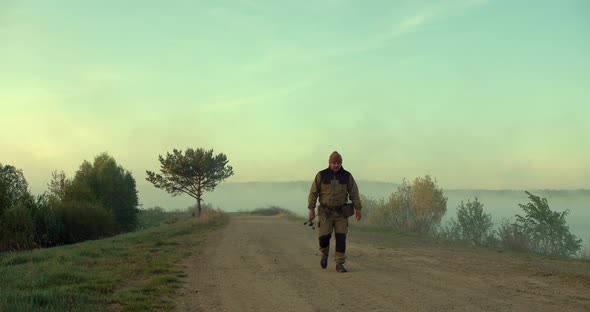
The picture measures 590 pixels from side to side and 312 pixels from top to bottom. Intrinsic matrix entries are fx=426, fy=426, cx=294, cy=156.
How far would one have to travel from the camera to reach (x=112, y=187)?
41969 mm

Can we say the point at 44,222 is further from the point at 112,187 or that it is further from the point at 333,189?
the point at 333,189

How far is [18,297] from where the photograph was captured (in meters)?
6.66

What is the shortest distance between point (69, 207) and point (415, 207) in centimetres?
3173

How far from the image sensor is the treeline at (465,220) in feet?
122

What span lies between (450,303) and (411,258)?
19.4 feet

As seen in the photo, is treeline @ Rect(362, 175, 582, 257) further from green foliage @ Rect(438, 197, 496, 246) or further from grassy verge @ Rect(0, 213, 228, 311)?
grassy verge @ Rect(0, 213, 228, 311)

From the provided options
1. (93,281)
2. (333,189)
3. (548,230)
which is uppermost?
(333,189)

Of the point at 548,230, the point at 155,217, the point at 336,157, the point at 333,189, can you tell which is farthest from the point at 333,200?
the point at 155,217

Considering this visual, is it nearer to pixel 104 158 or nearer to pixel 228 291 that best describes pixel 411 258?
pixel 228 291

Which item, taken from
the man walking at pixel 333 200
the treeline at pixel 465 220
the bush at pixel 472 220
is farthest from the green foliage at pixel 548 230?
the man walking at pixel 333 200

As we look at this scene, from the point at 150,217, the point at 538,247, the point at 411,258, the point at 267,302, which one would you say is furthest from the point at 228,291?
the point at 150,217

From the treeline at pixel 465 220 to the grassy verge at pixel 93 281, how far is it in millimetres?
26051

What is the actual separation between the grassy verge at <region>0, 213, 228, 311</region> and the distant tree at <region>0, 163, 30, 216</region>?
53.6ft

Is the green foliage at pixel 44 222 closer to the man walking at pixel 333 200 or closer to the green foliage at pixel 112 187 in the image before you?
the green foliage at pixel 112 187
